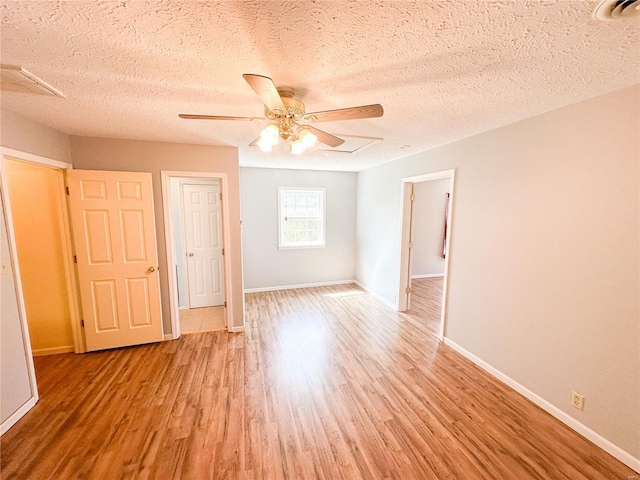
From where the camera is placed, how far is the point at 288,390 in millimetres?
2244

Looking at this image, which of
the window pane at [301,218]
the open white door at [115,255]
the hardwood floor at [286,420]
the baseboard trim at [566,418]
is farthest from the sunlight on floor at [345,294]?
the open white door at [115,255]

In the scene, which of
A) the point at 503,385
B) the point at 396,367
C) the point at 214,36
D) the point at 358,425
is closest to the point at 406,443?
the point at 358,425

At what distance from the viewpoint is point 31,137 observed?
214 cm

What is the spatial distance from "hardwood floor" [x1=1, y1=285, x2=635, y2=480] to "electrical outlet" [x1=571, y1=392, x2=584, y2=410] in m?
0.20

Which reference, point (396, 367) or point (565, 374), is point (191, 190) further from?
point (565, 374)

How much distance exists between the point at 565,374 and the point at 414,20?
8.50ft

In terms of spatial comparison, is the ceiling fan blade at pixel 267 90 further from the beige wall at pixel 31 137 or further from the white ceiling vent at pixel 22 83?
the beige wall at pixel 31 137

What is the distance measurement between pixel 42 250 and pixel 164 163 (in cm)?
152

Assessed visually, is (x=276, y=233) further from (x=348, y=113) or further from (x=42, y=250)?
(x=348, y=113)

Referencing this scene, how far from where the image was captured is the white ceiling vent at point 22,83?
141cm

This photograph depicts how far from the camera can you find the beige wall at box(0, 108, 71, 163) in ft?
6.24

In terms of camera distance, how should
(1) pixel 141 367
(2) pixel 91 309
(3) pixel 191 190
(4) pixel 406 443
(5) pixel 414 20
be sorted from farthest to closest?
1. (3) pixel 191 190
2. (2) pixel 91 309
3. (1) pixel 141 367
4. (4) pixel 406 443
5. (5) pixel 414 20

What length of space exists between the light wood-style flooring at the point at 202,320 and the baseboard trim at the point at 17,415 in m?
1.39

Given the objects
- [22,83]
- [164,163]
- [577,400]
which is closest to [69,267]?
[164,163]
